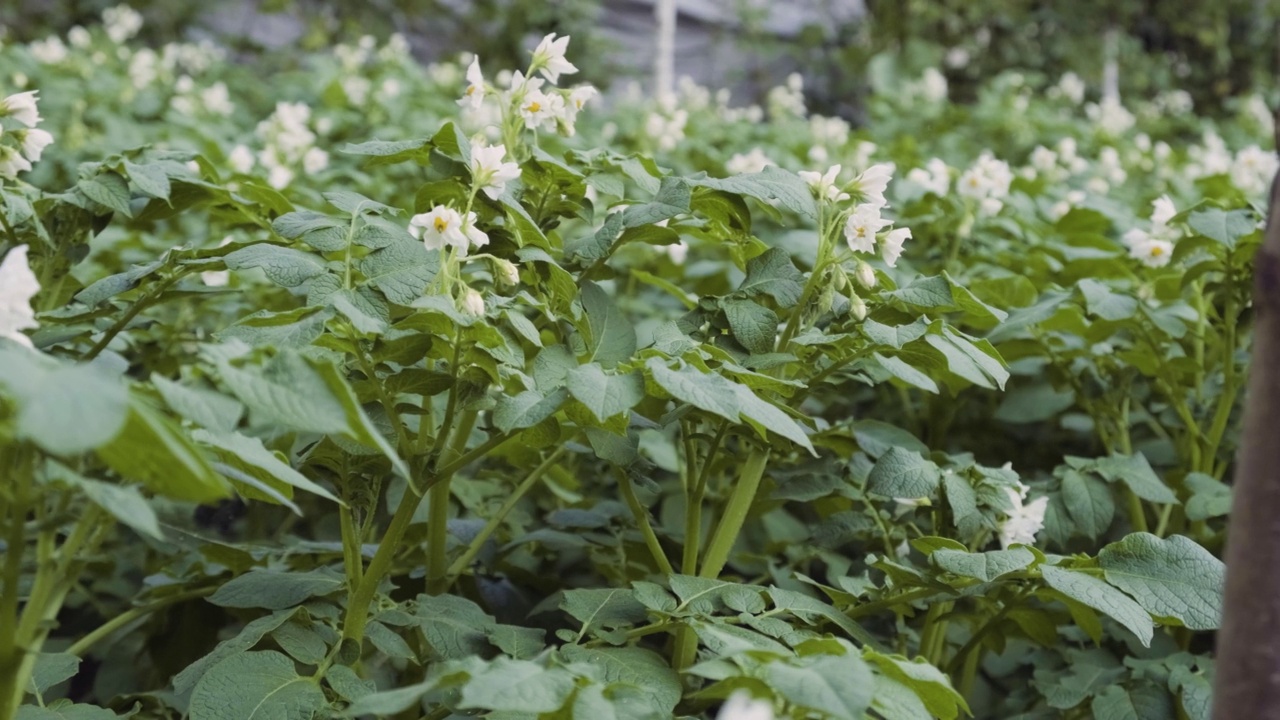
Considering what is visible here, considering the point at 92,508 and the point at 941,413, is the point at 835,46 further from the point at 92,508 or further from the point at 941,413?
the point at 92,508

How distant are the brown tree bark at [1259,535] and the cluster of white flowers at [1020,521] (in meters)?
0.61

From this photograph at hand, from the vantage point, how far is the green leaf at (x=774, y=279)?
1.37m

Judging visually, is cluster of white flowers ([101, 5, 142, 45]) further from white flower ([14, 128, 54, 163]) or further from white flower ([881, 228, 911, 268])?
white flower ([881, 228, 911, 268])

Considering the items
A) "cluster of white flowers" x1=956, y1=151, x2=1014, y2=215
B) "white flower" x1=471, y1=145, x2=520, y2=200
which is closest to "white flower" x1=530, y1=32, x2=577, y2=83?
"white flower" x1=471, y1=145, x2=520, y2=200

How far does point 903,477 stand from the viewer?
4.52ft

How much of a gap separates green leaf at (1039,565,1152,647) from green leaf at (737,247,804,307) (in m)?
0.40

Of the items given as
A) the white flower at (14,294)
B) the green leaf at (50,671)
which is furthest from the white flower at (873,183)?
the green leaf at (50,671)

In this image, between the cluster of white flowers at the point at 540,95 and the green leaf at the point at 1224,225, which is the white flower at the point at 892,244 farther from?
the green leaf at the point at 1224,225

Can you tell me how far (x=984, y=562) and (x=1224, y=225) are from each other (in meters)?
0.71

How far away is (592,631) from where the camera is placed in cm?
125

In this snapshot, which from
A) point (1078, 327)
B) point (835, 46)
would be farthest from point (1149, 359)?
point (835, 46)

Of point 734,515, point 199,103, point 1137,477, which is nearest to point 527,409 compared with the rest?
point 734,515

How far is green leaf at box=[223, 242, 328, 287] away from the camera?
4.12 feet

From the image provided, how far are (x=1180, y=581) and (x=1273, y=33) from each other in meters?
7.97
